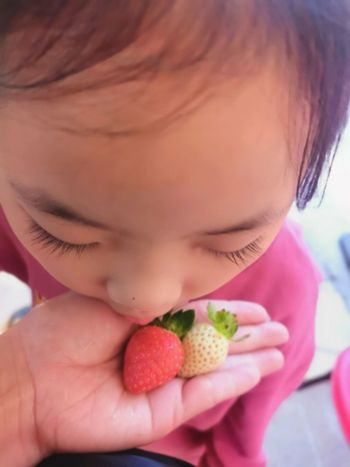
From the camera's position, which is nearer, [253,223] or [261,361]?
[253,223]

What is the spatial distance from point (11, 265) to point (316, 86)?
0.68 metres

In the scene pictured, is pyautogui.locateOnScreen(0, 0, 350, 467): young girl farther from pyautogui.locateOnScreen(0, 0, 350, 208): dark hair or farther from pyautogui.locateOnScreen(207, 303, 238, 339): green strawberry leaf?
pyautogui.locateOnScreen(207, 303, 238, 339): green strawberry leaf

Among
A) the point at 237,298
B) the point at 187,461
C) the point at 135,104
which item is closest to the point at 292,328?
the point at 237,298

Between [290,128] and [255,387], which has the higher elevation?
[290,128]

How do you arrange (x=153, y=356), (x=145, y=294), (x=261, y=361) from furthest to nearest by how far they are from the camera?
(x=261, y=361), (x=153, y=356), (x=145, y=294)

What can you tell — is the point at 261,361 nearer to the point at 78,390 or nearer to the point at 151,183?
the point at 78,390

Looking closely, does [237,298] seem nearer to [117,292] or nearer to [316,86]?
[117,292]

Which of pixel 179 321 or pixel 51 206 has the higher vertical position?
pixel 51 206

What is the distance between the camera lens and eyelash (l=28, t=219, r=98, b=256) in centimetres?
54

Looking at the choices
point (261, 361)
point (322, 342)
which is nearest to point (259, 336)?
point (261, 361)

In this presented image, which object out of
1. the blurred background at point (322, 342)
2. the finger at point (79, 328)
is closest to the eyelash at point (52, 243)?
the finger at point (79, 328)

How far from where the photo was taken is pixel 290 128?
46 cm

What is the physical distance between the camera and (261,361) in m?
0.86

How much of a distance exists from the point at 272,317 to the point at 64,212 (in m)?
0.49
